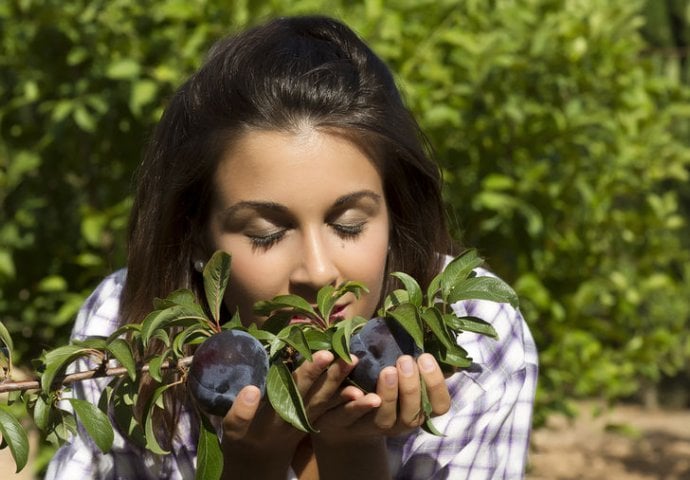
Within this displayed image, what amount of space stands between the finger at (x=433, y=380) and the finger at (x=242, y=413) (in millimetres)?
208

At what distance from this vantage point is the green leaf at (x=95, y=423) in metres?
1.33

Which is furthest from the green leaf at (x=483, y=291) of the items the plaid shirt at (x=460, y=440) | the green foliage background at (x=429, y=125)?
the green foliage background at (x=429, y=125)

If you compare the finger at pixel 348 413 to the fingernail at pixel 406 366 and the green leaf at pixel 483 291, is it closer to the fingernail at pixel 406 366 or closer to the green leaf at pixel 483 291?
the fingernail at pixel 406 366

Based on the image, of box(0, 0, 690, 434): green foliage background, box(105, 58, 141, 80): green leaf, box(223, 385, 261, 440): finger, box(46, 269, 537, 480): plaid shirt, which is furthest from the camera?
box(0, 0, 690, 434): green foliage background

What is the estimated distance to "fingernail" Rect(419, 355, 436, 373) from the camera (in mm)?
1472

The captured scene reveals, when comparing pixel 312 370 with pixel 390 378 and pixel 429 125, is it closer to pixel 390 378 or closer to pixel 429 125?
pixel 390 378

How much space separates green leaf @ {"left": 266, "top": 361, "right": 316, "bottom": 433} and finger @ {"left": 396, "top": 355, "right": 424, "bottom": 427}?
176 millimetres

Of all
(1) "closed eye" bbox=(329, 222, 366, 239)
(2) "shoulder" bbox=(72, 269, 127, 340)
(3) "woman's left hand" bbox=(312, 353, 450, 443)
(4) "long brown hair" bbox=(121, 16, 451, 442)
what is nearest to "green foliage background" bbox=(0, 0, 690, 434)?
(2) "shoulder" bbox=(72, 269, 127, 340)

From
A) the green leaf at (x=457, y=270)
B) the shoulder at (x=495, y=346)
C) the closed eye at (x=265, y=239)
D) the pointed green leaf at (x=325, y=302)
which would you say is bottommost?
the shoulder at (x=495, y=346)

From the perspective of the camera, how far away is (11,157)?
3.15 metres

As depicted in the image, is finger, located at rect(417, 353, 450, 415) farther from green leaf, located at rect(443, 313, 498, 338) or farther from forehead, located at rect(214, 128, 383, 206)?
forehead, located at rect(214, 128, 383, 206)

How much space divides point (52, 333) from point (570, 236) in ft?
4.70

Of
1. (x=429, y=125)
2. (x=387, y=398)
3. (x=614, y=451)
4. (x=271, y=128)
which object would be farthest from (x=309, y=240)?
(x=614, y=451)

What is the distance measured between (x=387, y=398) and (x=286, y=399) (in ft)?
0.70
